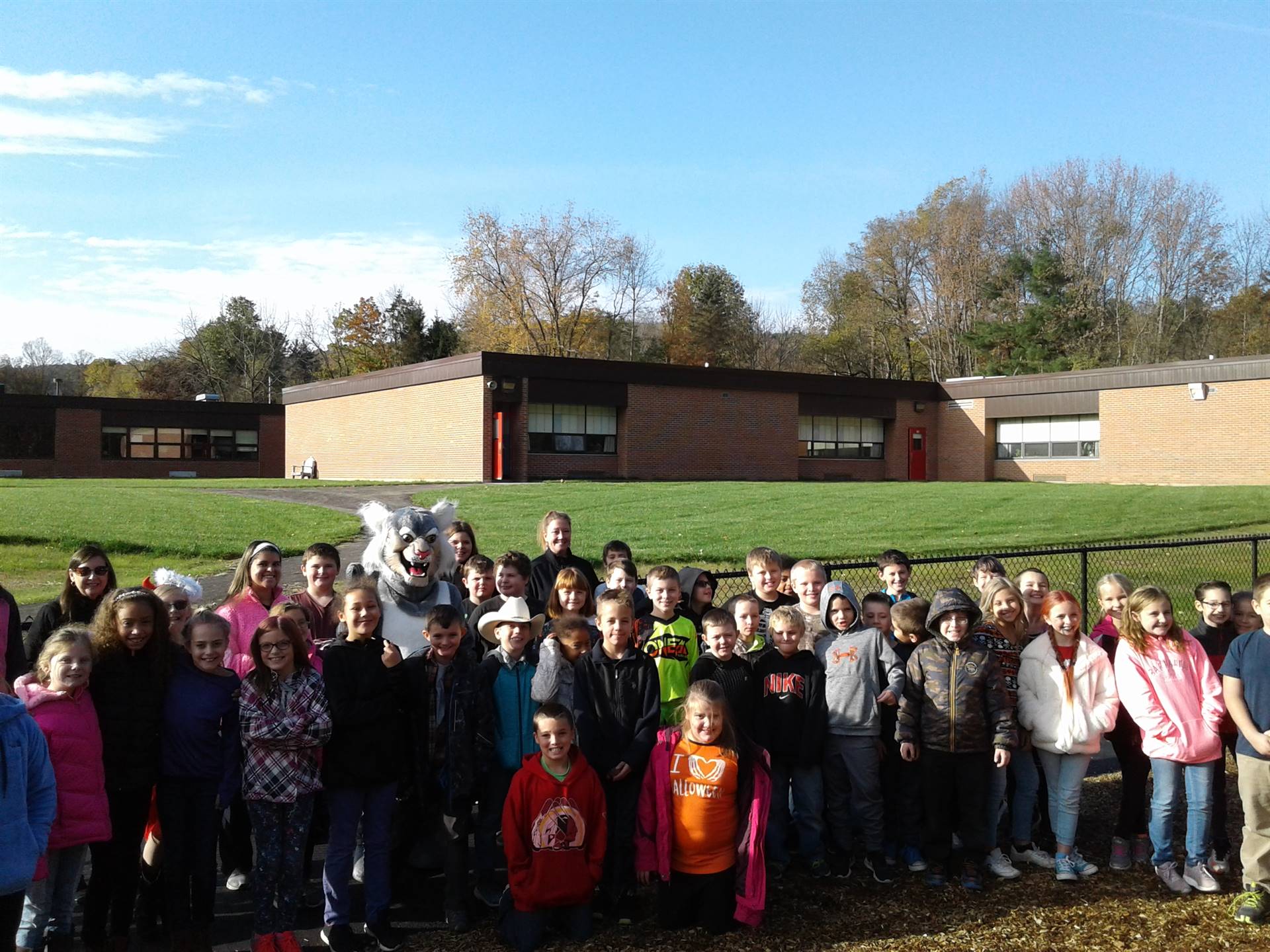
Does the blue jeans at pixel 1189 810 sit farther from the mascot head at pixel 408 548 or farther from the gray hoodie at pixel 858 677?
the mascot head at pixel 408 548

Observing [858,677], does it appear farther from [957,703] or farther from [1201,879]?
[1201,879]

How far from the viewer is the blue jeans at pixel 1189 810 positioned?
189 inches

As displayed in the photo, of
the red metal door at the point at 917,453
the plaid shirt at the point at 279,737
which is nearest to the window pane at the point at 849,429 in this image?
the red metal door at the point at 917,453

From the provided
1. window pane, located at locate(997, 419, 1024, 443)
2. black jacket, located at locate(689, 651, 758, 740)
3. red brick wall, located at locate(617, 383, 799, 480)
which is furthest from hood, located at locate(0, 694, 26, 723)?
window pane, located at locate(997, 419, 1024, 443)

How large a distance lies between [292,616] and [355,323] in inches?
2338

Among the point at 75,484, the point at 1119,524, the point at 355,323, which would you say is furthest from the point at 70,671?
the point at 355,323

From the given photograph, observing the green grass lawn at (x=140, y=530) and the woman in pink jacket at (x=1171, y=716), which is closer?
the woman in pink jacket at (x=1171, y=716)

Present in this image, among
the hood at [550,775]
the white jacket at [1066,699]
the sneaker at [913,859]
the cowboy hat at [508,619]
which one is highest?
the cowboy hat at [508,619]

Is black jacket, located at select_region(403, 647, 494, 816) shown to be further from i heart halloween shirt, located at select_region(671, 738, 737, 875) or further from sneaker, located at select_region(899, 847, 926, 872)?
sneaker, located at select_region(899, 847, 926, 872)

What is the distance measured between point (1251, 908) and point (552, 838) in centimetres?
300

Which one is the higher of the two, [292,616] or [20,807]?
[292,616]

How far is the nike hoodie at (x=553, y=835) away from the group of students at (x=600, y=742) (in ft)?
0.04

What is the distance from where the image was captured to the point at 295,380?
65562mm

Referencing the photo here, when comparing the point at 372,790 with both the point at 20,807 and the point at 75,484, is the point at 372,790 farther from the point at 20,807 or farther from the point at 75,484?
the point at 75,484
